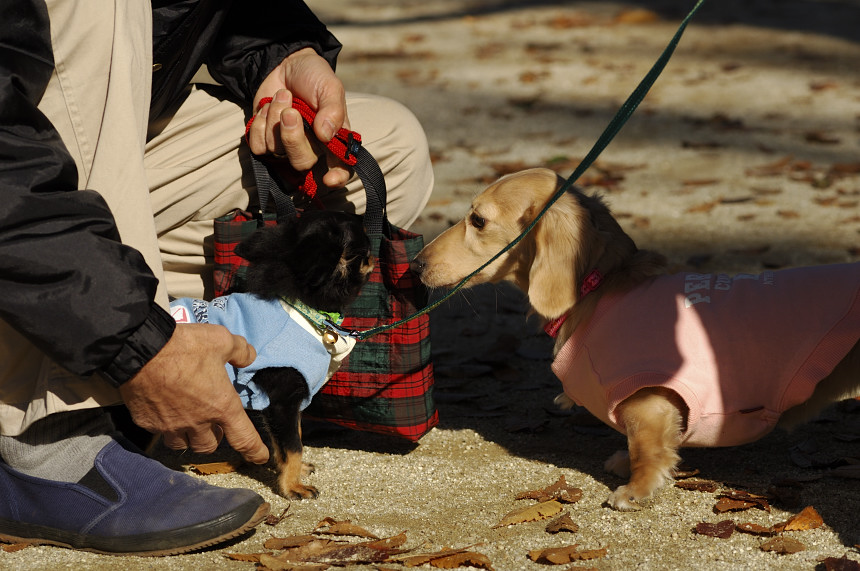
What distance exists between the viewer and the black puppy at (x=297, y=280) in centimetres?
A: 295

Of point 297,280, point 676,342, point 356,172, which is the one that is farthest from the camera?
point 356,172

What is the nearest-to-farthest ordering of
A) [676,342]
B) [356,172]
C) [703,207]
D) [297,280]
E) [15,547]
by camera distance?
[15,547] → [676,342] → [297,280] → [356,172] → [703,207]

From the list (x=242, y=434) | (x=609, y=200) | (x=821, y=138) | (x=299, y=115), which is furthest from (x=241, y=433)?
(x=821, y=138)

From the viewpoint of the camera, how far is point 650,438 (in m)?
2.86

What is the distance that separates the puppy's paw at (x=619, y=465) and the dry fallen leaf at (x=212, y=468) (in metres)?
→ 1.36

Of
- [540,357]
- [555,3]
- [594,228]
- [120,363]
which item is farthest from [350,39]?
[120,363]

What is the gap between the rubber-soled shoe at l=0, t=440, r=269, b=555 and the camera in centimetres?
245

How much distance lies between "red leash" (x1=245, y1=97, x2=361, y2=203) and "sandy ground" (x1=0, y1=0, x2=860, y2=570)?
1018 millimetres

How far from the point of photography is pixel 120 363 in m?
2.16

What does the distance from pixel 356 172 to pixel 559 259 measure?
79 cm

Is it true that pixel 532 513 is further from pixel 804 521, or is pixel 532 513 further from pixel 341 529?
pixel 804 521

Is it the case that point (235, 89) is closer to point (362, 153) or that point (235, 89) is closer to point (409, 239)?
point (362, 153)

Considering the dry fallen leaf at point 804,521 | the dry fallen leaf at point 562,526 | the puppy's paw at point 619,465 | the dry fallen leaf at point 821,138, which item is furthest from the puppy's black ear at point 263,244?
the dry fallen leaf at point 821,138

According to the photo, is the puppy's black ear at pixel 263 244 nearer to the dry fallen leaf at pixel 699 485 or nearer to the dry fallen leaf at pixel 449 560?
the dry fallen leaf at pixel 449 560
